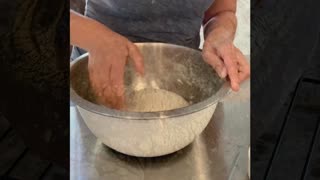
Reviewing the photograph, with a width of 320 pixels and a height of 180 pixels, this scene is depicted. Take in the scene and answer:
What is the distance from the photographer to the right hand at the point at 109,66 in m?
0.58

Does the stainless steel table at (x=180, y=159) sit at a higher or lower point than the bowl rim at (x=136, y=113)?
lower

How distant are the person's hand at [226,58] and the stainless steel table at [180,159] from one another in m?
0.06

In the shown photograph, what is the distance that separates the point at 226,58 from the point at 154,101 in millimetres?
106

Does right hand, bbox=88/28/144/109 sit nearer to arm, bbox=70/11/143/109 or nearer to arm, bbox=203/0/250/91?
arm, bbox=70/11/143/109

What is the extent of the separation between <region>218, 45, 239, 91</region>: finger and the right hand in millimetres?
108

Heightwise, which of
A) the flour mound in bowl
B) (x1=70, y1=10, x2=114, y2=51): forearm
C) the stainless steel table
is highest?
(x1=70, y1=10, x2=114, y2=51): forearm

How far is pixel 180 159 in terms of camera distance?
61 cm

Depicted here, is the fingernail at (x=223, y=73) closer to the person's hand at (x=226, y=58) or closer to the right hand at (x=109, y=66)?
the person's hand at (x=226, y=58)

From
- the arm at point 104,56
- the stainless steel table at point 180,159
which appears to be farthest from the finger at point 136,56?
the stainless steel table at point 180,159

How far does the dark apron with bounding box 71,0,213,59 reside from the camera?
2.43 ft

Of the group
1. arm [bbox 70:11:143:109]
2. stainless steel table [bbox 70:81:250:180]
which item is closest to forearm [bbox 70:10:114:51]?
arm [bbox 70:11:143:109]
